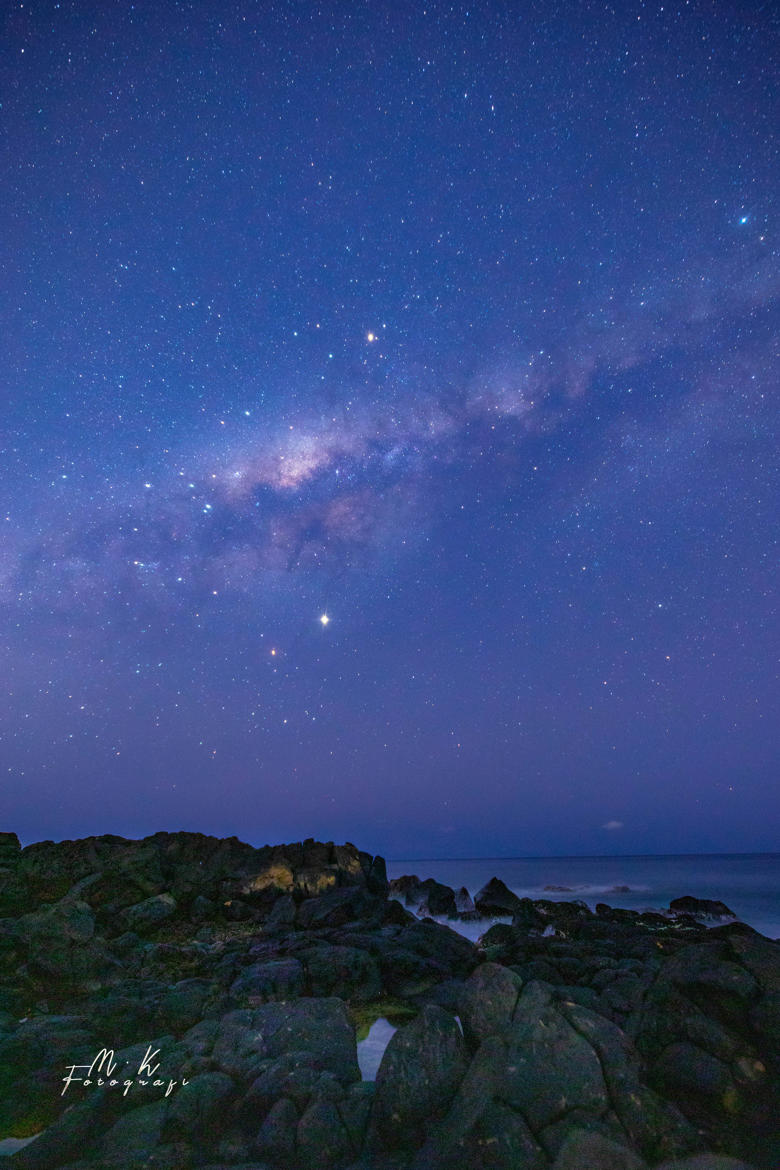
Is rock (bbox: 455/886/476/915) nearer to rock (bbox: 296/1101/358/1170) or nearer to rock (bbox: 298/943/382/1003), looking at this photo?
rock (bbox: 298/943/382/1003)

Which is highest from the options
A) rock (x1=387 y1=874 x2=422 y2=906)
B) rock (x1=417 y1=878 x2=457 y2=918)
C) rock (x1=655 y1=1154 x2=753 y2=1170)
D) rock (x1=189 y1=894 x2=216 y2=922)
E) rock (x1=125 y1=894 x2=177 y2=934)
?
rock (x1=655 y1=1154 x2=753 y2=1170)

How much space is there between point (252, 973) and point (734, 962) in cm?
1106

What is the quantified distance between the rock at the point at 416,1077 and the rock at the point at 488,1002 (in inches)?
16.2

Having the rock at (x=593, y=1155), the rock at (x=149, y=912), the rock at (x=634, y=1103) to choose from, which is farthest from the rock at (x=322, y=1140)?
the rock at (x=149, y=912)

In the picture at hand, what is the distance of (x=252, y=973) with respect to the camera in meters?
14.4

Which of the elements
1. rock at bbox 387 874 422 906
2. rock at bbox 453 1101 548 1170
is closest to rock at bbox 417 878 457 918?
rock at bbox 387 874 422 906

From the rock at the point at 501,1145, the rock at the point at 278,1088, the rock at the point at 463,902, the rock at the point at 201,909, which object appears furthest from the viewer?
the rock at the point at 463,902

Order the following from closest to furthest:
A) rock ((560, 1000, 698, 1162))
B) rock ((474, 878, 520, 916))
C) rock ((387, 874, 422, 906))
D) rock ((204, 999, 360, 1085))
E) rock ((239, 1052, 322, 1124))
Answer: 1. rock ((560, 1000, 698, 1162))
2. rock ((239, 1052, 322, 1124))
3. rock ((204, 999, 360, 1085))
4. rock ((474, 878, 520, 916))
5. rock ((387, 874, 422, 906))

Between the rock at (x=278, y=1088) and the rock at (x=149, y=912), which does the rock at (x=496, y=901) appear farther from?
the rock at (x=278, y=1088)

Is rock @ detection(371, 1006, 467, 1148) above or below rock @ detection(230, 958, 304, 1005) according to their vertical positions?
above

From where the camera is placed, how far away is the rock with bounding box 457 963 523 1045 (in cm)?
822

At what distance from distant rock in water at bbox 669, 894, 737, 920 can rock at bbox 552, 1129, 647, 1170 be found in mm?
39536

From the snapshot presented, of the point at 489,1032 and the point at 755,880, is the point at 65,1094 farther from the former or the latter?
the point at 755,880

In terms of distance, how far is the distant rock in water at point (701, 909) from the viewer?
3834cm
